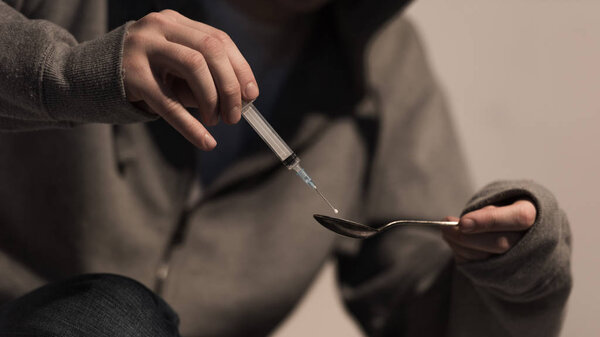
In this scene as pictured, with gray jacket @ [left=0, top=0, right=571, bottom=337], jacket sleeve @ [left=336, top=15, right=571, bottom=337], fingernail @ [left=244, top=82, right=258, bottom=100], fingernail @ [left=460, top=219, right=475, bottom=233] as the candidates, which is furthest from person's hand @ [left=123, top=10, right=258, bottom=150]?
jacket sleeve @ [left=336, top=15, right=571, bottom=337]

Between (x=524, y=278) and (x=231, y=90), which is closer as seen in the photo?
(x=231, y=90)

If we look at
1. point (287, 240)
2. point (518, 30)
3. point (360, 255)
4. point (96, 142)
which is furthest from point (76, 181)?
point (518, 30)

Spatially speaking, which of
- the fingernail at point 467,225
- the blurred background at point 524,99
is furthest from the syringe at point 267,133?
the blurred background at point 524,99

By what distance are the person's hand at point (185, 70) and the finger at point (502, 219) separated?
235 mm

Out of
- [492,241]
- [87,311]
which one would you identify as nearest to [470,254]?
[492,241]

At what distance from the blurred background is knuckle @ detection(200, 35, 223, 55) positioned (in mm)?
639

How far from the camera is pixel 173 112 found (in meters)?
0.42

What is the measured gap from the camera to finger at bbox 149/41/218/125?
0.41 m

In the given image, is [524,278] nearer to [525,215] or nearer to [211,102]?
[525,215]

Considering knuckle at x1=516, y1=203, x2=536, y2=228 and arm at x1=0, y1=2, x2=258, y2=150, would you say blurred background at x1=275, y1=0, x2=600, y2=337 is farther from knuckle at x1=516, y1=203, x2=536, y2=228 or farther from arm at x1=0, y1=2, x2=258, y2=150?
arm at x1=0, y1=2, x2=258, y2=150

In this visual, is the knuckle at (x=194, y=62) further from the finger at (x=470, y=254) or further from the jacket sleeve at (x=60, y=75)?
the finger at (x=470, y=254)

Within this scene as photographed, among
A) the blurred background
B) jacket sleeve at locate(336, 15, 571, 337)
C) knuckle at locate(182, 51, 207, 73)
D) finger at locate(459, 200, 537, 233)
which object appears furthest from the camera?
the blurred background

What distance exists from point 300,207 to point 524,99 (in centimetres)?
48

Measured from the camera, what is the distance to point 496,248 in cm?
53
